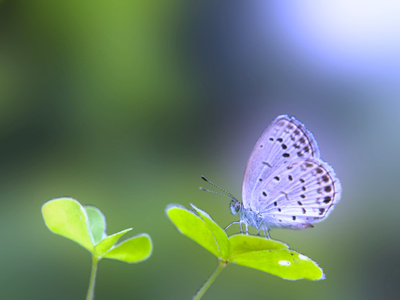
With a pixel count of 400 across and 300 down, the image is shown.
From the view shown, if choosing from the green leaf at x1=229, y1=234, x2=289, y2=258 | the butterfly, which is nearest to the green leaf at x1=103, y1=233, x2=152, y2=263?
the green leaf at x1=229, y1=234, x2=289, y2=258


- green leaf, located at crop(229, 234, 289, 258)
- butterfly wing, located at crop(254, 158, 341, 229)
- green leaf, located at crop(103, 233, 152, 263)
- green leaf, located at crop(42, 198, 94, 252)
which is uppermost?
butterfly wing, located at crop(254, 158, 341, 229)

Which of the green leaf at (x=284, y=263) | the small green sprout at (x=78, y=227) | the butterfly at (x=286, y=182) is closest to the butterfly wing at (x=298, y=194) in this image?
the butterfly at (x=286, y=182)

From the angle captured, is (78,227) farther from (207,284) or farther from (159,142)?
(159,142)

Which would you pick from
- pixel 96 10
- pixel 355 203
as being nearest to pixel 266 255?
pixel 355 203

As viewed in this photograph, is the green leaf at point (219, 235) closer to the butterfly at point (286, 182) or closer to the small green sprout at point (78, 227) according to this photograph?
the small green sprout at point (78, 227)

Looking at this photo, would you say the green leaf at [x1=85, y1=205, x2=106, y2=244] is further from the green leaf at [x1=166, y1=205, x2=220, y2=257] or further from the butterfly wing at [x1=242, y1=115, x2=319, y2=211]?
the butterfly wing at [x1=242, y1=115, x2=319, y2=211]

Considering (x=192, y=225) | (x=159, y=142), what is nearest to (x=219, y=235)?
(x=192, y=225)
